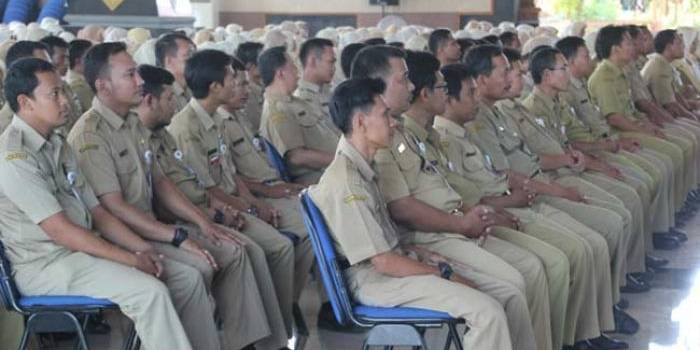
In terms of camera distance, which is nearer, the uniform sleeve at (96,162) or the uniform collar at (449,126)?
the uniform sleeve at (96,162)

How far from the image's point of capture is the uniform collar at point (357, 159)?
3164 millimetres

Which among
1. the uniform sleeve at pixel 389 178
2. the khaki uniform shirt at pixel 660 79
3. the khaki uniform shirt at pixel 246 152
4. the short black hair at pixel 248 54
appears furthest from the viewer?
the khaki uniform shirt at pixel 660 79

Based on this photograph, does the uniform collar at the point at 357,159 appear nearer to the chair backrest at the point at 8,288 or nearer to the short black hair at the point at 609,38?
the chair backrest at the point at 8,288

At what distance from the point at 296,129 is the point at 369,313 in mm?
1797

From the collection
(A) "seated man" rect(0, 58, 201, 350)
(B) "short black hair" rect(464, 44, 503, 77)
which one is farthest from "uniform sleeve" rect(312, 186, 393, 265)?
(B) "short black hair" rect(464, 44, 503, 77)

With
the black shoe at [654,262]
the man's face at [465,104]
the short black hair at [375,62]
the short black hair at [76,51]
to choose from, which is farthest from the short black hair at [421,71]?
the short black hair at [76,51]

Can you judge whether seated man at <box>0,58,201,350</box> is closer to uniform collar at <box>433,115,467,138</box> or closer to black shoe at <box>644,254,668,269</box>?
uniform collar at <box>433,115,467,138</box>

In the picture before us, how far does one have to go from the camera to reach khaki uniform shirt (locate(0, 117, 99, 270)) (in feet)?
10.2

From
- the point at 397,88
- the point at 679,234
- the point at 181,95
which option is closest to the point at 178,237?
the point at 397,88

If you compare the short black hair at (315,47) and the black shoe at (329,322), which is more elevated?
the short black hair at (315,47)

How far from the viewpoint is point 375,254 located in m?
3.03

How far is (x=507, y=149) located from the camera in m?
4.57

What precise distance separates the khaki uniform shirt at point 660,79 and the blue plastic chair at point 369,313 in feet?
14.4

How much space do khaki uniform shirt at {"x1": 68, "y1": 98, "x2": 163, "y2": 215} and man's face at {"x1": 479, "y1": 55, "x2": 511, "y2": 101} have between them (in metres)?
1.51
